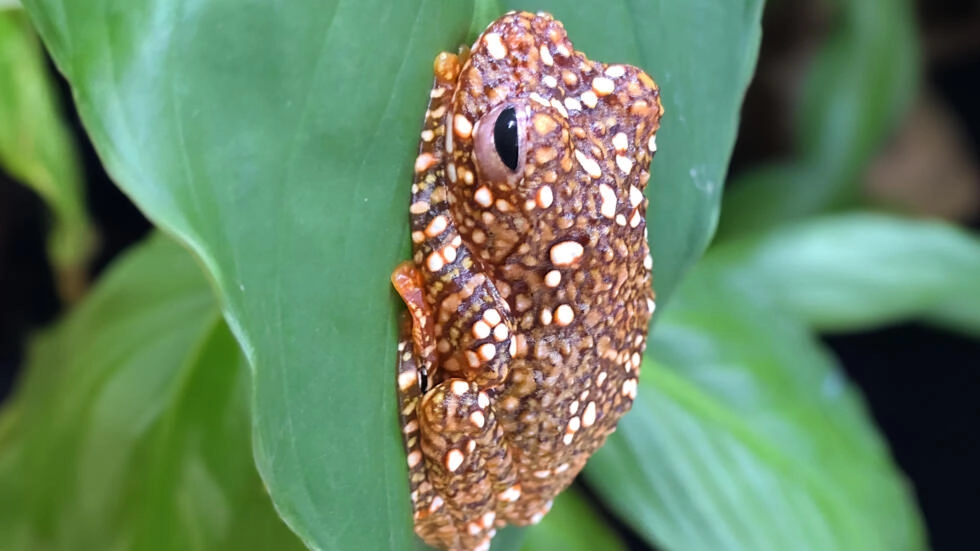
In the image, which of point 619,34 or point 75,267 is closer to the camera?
point 619,34

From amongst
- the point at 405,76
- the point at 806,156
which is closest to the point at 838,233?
→ the point at 806,156

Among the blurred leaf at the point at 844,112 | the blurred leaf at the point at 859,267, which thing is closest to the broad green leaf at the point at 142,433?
the blurred leaf at the point at 859,267

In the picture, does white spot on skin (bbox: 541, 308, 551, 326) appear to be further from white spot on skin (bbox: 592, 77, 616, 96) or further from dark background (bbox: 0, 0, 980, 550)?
dark background (bbox: 0, 0, 980, 550)

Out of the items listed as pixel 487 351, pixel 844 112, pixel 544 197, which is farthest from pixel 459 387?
pixel 844 112

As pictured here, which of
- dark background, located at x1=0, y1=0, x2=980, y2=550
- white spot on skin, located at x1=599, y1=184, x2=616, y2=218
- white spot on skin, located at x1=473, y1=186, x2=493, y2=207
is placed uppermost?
white spot on skin, located at x1=473, y1=186, x2=493, y2=207

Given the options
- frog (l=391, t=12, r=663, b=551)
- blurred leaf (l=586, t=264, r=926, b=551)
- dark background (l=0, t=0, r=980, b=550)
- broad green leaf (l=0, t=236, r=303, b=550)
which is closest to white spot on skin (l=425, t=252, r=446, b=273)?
frog (l=391, t=12, r=663, b=551)

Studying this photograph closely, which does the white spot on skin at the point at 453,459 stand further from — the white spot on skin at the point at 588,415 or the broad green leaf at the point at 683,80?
the broad green leaf at the point at 683,80

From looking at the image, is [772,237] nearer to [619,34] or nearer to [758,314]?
[758,314]
